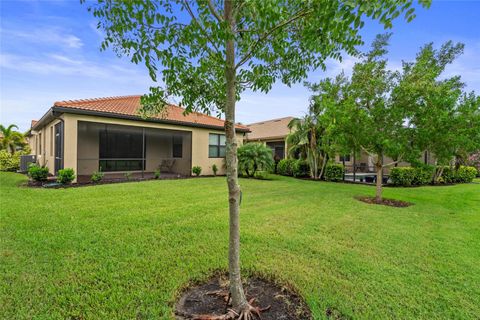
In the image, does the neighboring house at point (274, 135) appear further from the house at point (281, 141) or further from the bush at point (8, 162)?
the bush at point (8, 162)

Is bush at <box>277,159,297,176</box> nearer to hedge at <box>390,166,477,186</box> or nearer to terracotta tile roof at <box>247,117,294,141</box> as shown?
terracotta tile roof at <box>247,117,294,141</box>

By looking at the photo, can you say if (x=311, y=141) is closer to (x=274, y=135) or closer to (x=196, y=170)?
(x=274, y=135)

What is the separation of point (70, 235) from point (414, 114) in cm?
979

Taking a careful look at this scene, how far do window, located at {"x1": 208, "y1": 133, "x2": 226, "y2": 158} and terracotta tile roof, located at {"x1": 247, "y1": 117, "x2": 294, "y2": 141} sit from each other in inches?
183

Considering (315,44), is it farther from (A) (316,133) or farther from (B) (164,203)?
(A) (316,133)

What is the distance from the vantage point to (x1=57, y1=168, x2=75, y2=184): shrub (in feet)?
30.8

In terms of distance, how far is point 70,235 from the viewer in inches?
170

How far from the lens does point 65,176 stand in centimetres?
944

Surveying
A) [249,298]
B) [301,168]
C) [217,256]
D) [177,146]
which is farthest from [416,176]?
[177,146]

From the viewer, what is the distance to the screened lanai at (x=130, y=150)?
1335 centimetres

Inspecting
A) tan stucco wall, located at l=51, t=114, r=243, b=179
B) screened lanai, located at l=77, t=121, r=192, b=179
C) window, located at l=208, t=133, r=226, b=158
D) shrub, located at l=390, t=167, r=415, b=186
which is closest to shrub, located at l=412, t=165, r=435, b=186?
shrub, located at l=390, t=167, r=415, b=186

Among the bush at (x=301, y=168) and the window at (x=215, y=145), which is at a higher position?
the window at (x=215, y=145)

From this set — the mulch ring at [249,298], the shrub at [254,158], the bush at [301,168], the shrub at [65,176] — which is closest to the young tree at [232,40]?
the mulch ring at [249,298]

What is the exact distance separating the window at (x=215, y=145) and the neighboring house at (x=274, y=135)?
429 centimetres
